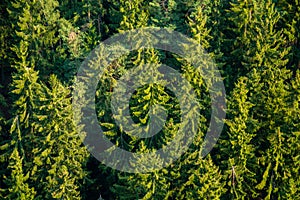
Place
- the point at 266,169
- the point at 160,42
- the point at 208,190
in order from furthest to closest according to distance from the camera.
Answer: the point at 160,42, the point at 266,169, the point at 208,190

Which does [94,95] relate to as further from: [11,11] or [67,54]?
[11,11]

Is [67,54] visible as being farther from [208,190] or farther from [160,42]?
[208,190]

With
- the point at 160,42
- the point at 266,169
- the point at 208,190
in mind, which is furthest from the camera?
the point at 160,42

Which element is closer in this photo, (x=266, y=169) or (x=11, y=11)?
(x=266, y=169)

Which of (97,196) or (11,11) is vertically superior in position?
(11,11)

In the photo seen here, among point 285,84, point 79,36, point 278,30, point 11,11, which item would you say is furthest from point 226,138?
→ point 11,11

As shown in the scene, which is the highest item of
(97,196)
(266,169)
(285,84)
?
(285,84)
